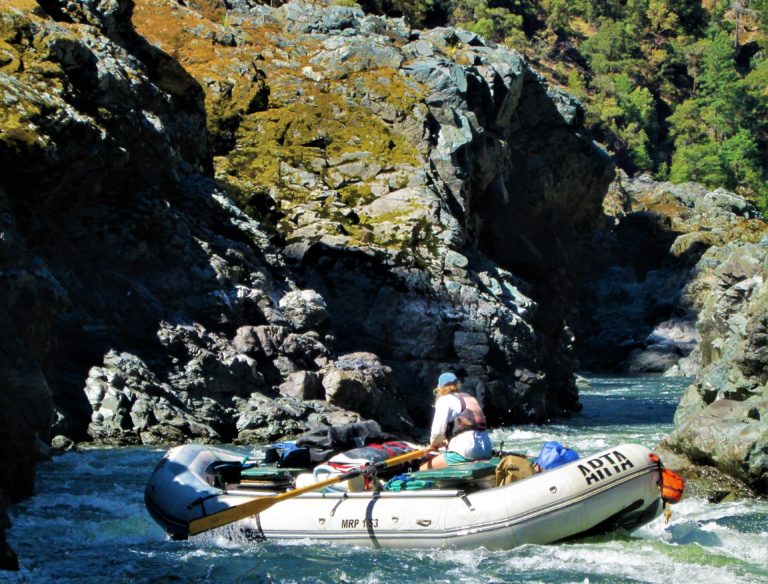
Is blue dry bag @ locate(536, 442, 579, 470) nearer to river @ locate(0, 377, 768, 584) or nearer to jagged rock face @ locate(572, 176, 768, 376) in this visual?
river @ locate(0, 377, 768, 584)

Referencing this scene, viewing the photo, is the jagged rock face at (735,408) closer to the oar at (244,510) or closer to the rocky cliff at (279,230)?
the rocky cliff at (279,230)

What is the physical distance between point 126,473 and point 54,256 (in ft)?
22.1

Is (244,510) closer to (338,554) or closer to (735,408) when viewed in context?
(338,554)

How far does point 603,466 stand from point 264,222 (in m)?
18.3

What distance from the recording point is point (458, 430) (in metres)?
12.4

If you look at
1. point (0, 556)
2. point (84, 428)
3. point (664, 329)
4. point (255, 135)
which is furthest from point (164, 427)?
point (664, 329)

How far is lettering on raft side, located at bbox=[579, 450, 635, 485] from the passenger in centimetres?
143

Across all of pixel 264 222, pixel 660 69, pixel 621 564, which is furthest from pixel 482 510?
pixel 660 69

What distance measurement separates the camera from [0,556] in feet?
30.9

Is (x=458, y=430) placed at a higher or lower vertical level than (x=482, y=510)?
higher

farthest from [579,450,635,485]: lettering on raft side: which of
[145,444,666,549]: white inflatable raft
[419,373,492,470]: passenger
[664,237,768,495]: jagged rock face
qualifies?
[664,237,768,495]: jagged rock face

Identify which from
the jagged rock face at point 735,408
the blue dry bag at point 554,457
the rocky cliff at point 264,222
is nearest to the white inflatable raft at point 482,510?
the blue dry bag at point 554,457

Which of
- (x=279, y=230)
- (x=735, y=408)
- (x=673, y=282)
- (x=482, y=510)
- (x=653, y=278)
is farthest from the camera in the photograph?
(x=653, y=278)

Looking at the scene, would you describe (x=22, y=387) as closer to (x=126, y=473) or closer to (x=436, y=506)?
(x=126, y=473)
